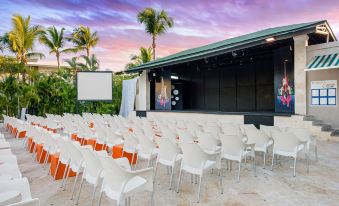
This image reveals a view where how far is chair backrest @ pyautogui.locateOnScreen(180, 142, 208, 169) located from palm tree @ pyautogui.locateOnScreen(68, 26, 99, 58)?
2078 centimetres

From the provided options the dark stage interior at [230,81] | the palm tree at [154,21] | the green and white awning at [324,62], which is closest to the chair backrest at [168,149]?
the green and white awning at [324,62]

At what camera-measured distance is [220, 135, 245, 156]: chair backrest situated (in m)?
3.74

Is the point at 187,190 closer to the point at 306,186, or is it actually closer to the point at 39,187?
the point at 306,186

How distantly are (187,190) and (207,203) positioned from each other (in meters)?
0.50

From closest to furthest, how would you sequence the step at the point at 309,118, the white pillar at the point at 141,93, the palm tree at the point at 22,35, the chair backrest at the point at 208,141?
the chair backrest at the point at 208,141, the step at the point at 309,118, the white pillar at the point at 141,93, the palm tree at the point at 22,35

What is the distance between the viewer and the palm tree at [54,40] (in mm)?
20656

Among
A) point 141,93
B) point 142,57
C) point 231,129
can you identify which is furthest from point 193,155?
point 142,57

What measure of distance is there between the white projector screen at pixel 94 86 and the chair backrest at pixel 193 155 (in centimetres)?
1080

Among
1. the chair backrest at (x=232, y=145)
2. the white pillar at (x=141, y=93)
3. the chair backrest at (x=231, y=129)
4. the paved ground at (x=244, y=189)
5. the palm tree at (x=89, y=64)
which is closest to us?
the paved ground at (x=244, y=189)

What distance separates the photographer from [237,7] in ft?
38.5

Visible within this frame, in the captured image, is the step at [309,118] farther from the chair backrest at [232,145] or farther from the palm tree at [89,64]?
the palm tree at [89,64]

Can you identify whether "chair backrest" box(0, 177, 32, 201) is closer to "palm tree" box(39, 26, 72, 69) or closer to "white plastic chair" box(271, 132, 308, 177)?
"white plastic chair" box(271, 132, 308, 177)

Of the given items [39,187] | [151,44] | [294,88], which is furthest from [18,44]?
[294,88]

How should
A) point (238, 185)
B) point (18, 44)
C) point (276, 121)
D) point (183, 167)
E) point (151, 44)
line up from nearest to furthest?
point (183, 167) < point (238, 185) < point (276, 121) < point (18, 44) < point (151, 44)
